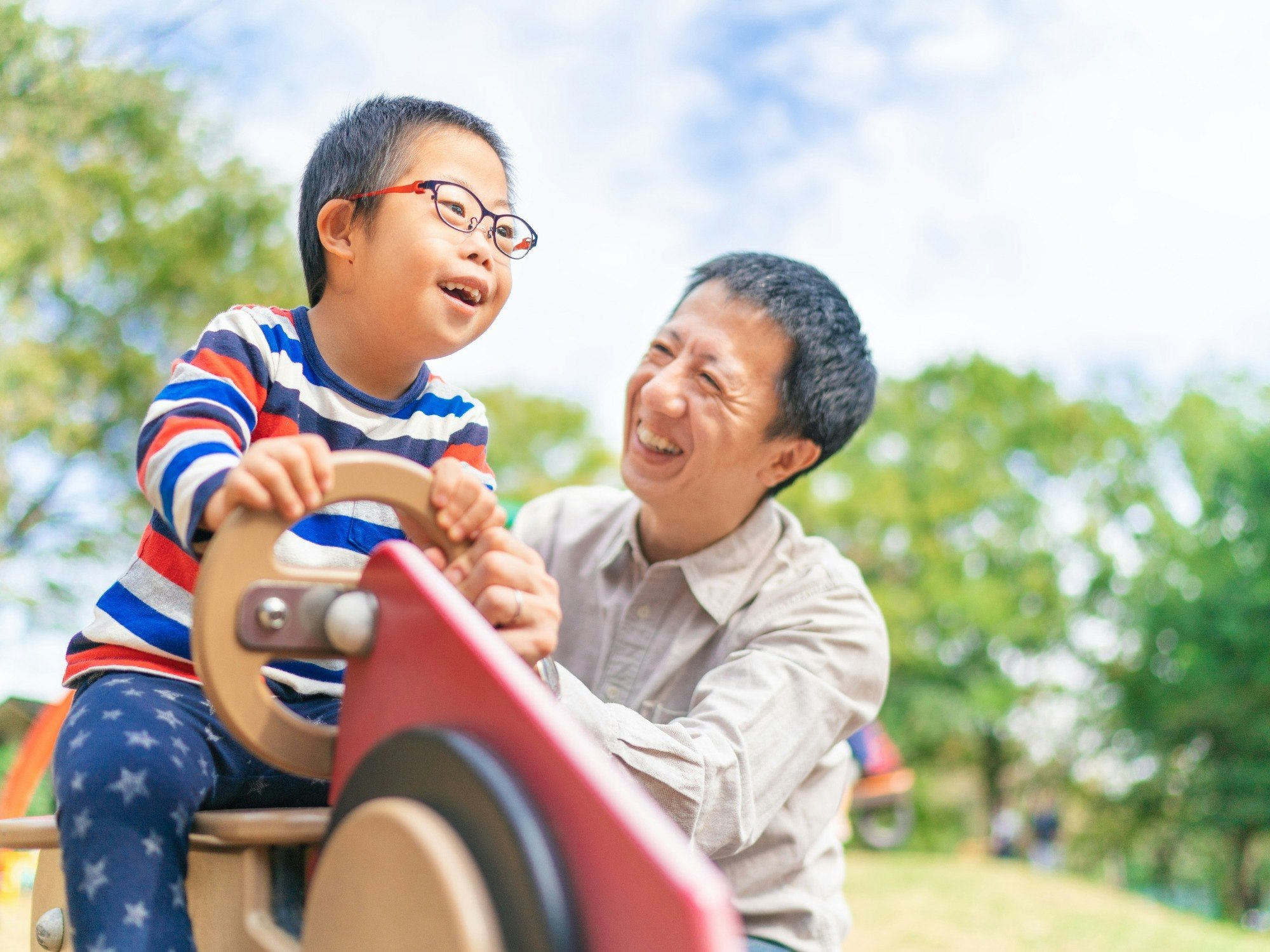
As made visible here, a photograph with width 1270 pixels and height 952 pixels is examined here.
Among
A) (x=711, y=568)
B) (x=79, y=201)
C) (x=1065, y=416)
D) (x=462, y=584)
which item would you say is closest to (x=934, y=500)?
(x=1065, y=416)

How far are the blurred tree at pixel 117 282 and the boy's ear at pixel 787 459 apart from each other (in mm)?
10209

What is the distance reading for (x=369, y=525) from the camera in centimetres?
160

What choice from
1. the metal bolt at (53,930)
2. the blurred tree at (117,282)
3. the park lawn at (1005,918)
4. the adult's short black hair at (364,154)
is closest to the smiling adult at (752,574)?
the adult's short black hair at (364,154)

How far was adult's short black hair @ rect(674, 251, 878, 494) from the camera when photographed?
8.25 feet

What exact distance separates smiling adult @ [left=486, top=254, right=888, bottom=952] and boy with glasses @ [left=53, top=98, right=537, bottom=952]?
71 centimetres

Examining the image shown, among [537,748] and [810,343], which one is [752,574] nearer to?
[810,343]

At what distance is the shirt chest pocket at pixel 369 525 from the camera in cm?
159

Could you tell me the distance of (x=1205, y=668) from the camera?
699 inches

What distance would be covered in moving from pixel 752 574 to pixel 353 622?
1455 millimetres

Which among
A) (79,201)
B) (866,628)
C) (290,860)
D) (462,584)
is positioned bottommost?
(290,860)

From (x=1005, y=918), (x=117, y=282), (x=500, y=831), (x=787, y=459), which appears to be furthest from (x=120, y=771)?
(x=117, y=282)

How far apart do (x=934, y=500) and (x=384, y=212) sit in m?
19.8

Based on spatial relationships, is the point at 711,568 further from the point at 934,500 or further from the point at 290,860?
the point at 934,500

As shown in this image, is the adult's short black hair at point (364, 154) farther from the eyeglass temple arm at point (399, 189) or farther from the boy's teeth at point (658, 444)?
the boy's teeth at point (658, 444)
